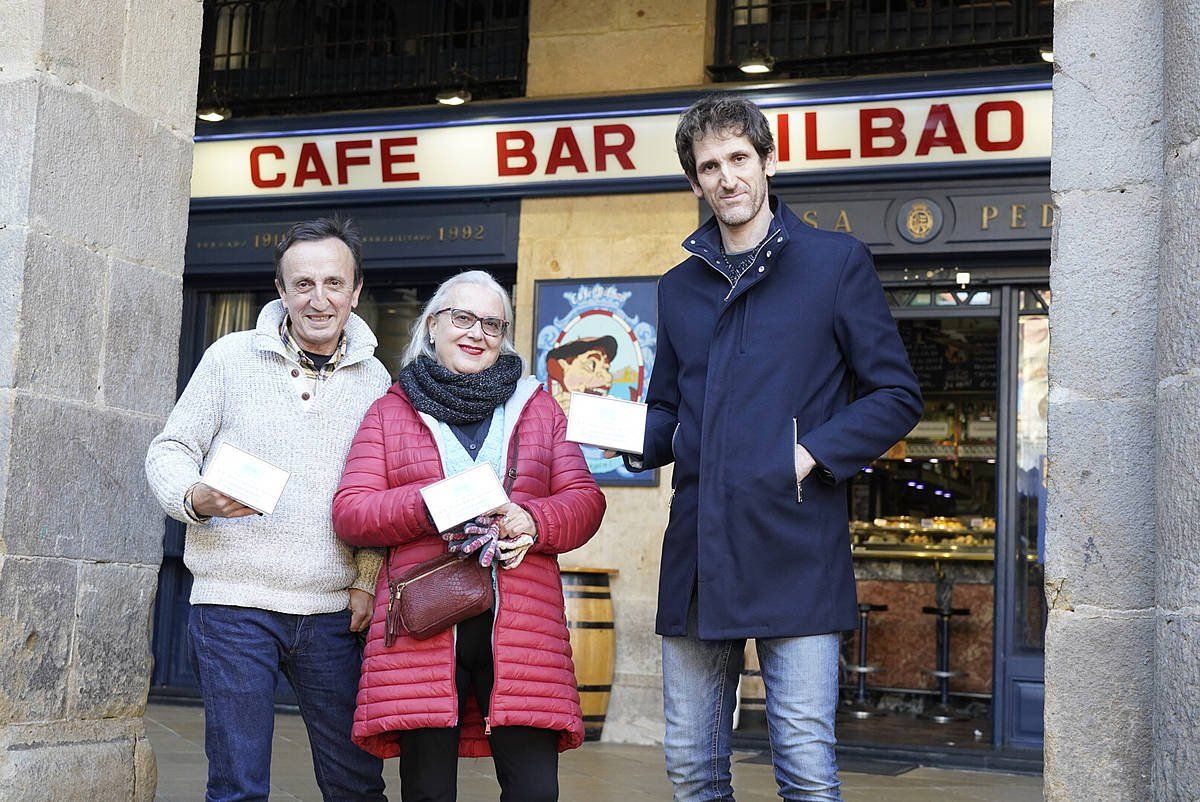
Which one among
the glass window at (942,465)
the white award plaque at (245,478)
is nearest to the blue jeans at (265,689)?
the white award plaque at (245,478)

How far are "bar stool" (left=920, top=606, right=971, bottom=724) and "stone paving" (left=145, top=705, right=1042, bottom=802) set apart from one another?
7.29 feet

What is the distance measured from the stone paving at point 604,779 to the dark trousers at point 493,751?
2088mm

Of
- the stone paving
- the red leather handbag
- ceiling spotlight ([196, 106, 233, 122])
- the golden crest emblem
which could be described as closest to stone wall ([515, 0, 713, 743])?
the stone paving

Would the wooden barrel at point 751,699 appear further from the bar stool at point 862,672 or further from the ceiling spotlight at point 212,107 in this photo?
the ceiling spotlight at point 212,107

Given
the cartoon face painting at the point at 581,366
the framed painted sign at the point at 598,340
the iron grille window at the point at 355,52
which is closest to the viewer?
the framed painted sign at the point at 598,340

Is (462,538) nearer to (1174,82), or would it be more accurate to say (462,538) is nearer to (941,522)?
(1174,82)

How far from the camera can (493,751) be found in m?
3.43

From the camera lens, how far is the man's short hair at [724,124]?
10.4 feet

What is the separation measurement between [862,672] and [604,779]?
3593mm

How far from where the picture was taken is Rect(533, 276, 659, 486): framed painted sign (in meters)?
7.80

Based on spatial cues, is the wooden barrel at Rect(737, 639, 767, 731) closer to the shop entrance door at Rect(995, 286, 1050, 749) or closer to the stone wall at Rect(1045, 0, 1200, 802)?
the shop entrance door at Rect(995, 286, 1050, 749)

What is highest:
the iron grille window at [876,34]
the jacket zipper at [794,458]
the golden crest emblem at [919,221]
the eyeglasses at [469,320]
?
the iron grille window at [876,34]

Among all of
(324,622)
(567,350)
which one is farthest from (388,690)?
(567,350)

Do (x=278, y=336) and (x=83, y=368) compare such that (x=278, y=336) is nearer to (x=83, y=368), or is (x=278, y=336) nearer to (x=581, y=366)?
(x=83, y=368)
